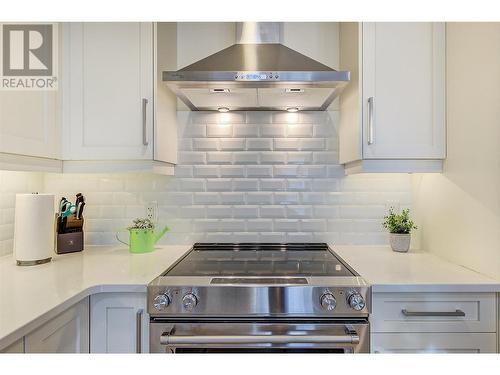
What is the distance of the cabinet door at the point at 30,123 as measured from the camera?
4.45 feet

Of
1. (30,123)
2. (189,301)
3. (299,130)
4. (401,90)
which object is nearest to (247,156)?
(299,130)

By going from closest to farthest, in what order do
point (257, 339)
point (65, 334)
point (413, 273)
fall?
point (65, 334), point (257, 339), point (413, 273)

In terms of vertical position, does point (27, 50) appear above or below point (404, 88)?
above

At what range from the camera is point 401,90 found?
1640 millimetres

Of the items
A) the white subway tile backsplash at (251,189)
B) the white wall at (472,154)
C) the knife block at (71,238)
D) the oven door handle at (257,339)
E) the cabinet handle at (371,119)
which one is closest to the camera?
the oven door handle at (257,339)

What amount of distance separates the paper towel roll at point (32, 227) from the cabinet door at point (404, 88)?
4.95 feet

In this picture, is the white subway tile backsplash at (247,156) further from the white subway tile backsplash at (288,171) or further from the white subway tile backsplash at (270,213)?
the white subway tile backsplash at (270,213)

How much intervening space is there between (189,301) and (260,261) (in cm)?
51

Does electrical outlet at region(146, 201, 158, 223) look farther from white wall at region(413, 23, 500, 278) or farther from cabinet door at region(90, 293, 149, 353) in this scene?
white wall at region(413, 23, 500, 278)

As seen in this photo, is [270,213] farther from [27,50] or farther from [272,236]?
[27,50]

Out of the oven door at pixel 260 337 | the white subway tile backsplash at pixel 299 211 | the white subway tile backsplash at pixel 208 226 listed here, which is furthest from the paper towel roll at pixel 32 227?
the white subway tile backsplash at pixel 299 211

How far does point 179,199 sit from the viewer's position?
206cm
